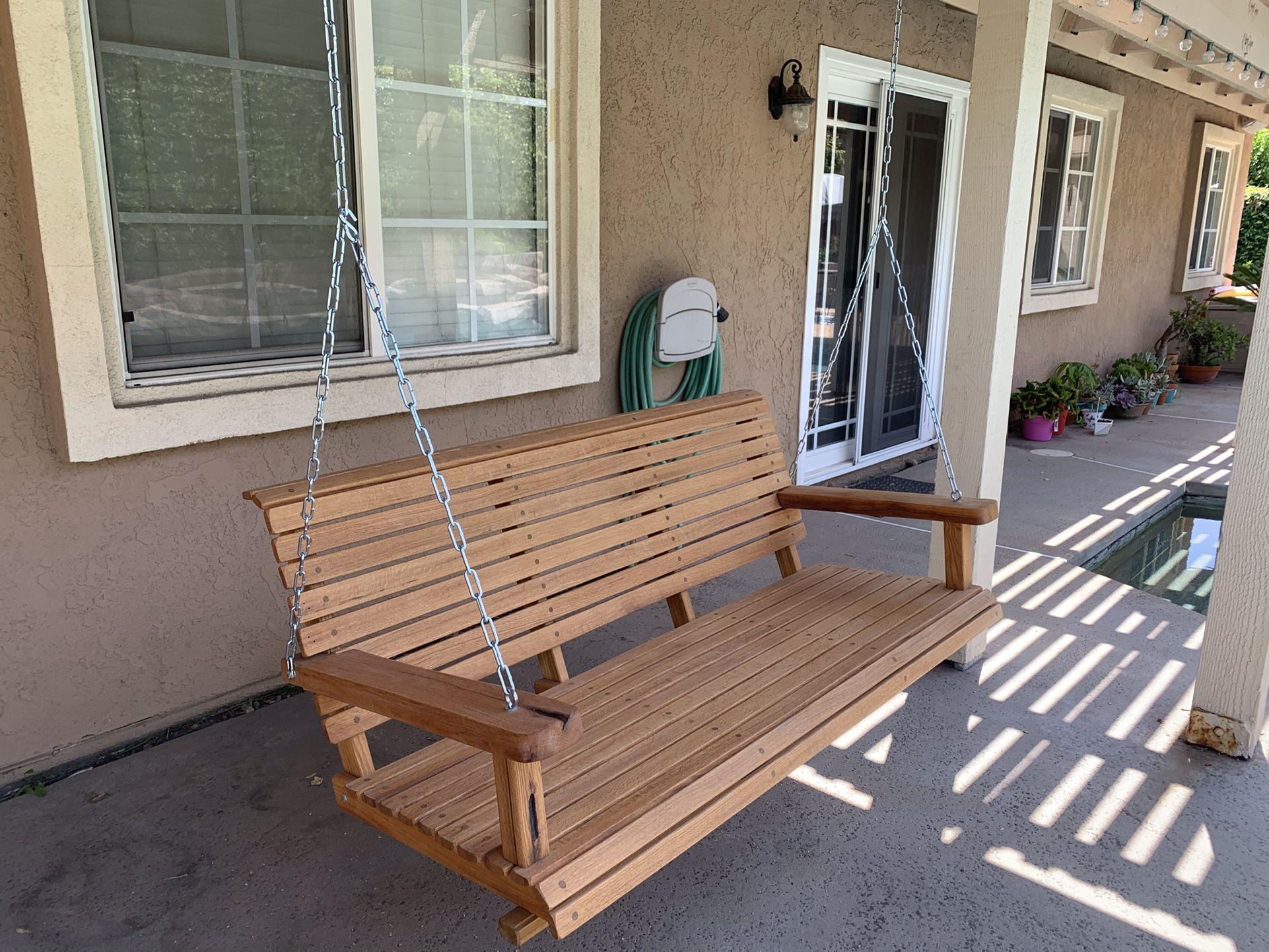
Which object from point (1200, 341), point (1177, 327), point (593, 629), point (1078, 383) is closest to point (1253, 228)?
point (1200, 341)

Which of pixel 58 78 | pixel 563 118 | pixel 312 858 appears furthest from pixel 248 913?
pixel 563 118

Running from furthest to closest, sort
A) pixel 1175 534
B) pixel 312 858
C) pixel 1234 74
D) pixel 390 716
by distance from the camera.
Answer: pixel 1234 74
pixel 1175 534
pixel 312 858
pixel 390 716

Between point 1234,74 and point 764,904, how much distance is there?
6.57 meters

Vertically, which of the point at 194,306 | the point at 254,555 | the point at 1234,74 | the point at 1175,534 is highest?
the point at 1234,74

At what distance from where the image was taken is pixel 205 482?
2.59 m

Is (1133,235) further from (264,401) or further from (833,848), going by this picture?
(264,401)

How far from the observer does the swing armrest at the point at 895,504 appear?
7.80 feet

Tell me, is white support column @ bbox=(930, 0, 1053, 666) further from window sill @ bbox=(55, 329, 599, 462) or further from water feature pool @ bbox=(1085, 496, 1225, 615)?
water feature pool @ bbox=(1085, 496, 1225, 615)

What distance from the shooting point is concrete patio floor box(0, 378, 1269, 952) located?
188 centimetres

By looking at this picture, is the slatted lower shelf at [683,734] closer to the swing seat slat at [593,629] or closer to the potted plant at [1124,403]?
the swing seat slat at [593,629]

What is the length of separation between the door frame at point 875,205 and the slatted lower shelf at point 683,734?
7.94 ft

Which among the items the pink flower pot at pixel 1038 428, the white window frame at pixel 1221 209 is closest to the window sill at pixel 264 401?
the pink flower pot at pixel 1038 428

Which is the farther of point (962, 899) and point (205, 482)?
point (205, 482)

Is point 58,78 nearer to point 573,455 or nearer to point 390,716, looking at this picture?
point 573,455
